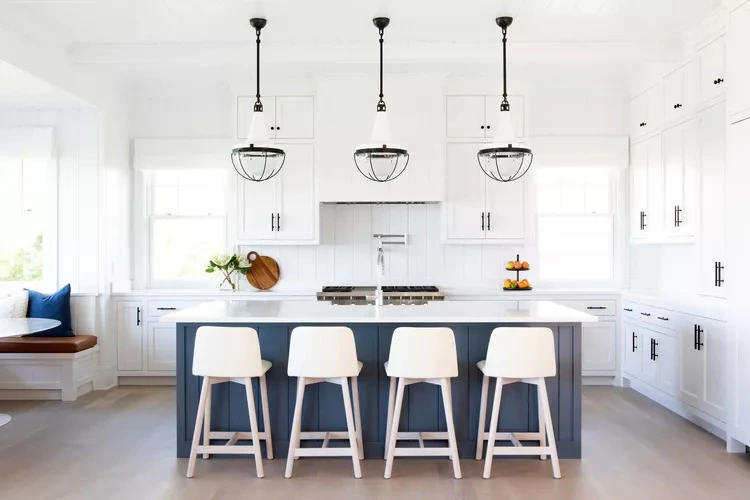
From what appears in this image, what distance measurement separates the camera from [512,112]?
5.79m

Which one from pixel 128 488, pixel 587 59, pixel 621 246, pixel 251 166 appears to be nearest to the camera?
pixel 128 488

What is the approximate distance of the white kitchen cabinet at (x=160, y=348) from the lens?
5.75m

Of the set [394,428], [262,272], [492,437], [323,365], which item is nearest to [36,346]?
[262,272]

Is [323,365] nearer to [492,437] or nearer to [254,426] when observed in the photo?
[254,426]

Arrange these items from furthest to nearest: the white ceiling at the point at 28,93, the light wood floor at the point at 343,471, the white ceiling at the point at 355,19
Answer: the white ceiling at the point at 28,93, the white ceiling at the point at 355,19, the light wood floor at the point at 343,471

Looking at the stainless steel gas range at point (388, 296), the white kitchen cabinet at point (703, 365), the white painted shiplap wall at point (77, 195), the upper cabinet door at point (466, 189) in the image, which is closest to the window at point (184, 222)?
the white painted shiplap wall at point (77, 195)

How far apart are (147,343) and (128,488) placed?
2.58m

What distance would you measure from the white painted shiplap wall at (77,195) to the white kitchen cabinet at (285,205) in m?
1.28

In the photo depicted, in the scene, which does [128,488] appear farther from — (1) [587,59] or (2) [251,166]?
(1) [587,59]

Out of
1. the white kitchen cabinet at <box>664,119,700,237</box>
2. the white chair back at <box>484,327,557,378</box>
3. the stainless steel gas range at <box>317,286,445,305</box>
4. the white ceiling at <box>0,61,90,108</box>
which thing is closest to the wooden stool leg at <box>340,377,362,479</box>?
the white chair back at <box>484,327,557,378</box>

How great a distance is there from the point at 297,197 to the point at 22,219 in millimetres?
2530

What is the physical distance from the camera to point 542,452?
348 centimetres

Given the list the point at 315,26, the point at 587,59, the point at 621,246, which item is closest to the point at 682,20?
the point at 587,59

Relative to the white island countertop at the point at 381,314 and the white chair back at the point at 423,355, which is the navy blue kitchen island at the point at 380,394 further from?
the white chair back at the point at 423,355
